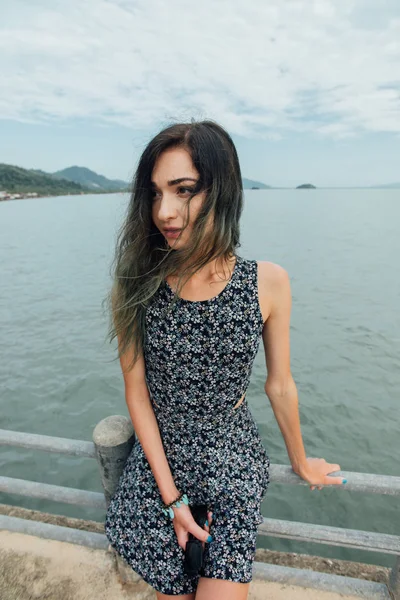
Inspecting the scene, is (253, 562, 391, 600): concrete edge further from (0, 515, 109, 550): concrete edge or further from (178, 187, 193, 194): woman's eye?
(178, 187, 193, 194): woman's eye

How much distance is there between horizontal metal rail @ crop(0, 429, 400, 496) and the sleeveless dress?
112 millimetres

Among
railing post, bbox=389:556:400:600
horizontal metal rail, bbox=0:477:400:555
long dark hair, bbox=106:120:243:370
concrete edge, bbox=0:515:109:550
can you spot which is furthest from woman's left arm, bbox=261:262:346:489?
concrete edge, bbox=0:515:109:550

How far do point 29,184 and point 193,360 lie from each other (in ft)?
496

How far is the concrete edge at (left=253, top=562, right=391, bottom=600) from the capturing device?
7.87 ft

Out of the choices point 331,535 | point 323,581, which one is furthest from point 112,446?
point 323,581

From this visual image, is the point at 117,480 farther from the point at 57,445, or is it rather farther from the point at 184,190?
the point at 184,190

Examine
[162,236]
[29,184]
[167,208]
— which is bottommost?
[29,184]

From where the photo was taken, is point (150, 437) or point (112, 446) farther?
point (112, 446)

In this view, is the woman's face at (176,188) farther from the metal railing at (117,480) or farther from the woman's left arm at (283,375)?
the metal railing at (117,480)

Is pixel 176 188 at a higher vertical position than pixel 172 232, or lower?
higher

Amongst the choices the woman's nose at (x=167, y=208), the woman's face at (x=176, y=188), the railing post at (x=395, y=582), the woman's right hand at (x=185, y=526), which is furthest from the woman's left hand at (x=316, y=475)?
the woman's nose at (x=167, y=208)

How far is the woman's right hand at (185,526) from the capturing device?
179 centimetres

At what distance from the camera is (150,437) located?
2035 millimetres

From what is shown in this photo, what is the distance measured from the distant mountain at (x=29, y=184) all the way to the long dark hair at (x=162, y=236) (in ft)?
454
